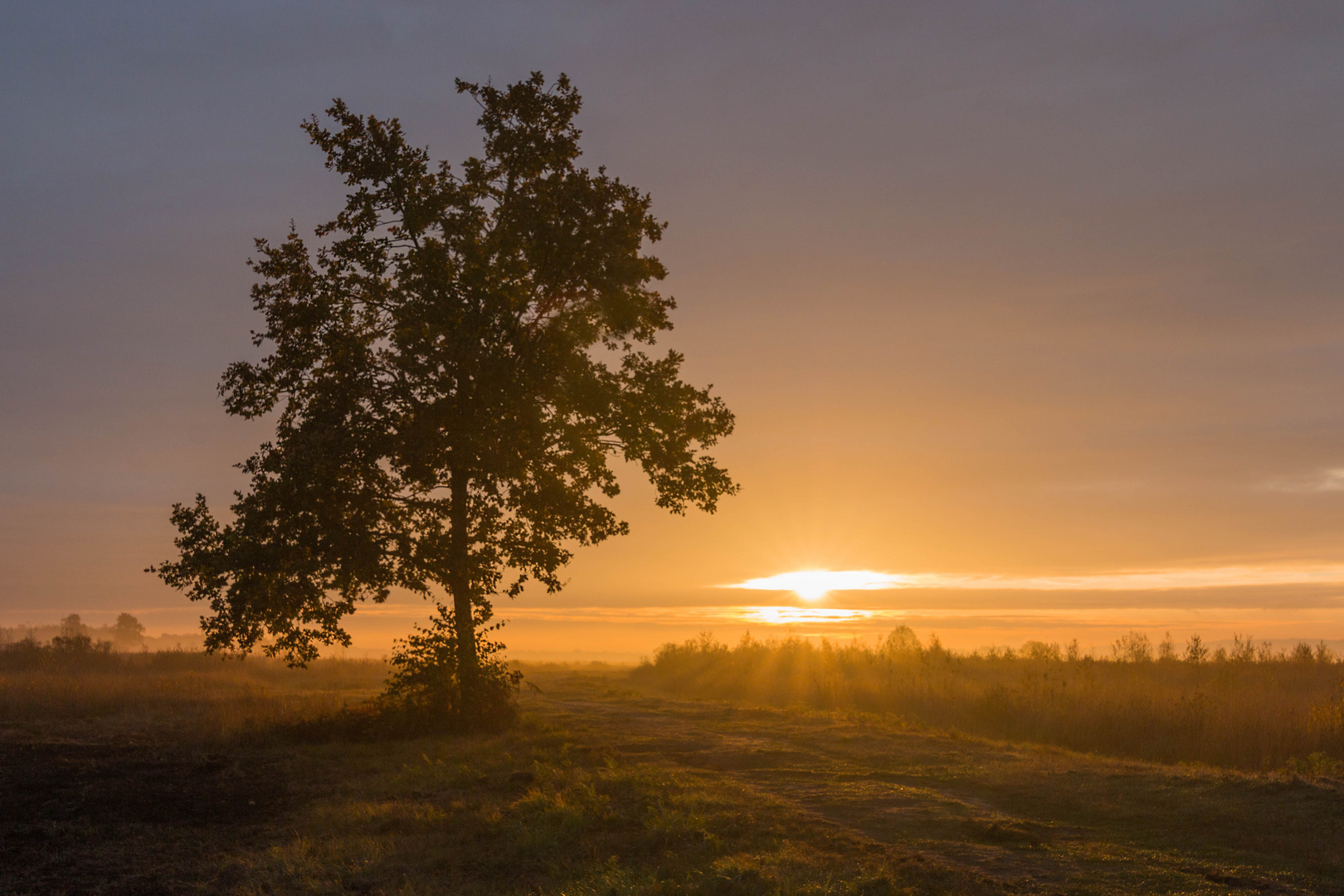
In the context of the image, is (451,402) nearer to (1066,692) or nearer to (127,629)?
(1066,692)

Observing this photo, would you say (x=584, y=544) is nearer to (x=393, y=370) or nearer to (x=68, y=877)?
(x=393, y=370)

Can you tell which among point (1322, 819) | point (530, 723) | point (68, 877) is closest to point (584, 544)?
point (530, 723)

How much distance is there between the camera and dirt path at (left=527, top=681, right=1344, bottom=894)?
9273mm

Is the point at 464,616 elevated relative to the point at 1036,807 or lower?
elevated

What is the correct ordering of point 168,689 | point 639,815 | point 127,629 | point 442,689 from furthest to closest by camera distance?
1. point 127,629
2. point 168,689
3. point 442,689
4. point 639,815

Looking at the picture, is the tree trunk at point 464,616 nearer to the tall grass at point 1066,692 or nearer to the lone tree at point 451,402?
the lone tree at point 451,402

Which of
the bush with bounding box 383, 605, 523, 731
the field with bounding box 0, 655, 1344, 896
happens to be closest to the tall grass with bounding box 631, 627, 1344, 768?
the field with bounding box 0, 655, 1344, 896

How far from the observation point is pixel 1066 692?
22.6 m

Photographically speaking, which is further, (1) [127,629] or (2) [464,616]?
(1) [127,629]

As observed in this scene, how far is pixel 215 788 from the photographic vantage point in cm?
1470

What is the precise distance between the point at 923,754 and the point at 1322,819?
6.76 metres

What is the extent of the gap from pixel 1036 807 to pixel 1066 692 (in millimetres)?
11287

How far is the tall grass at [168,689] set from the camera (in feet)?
71.3

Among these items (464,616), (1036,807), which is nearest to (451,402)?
(464,616)
